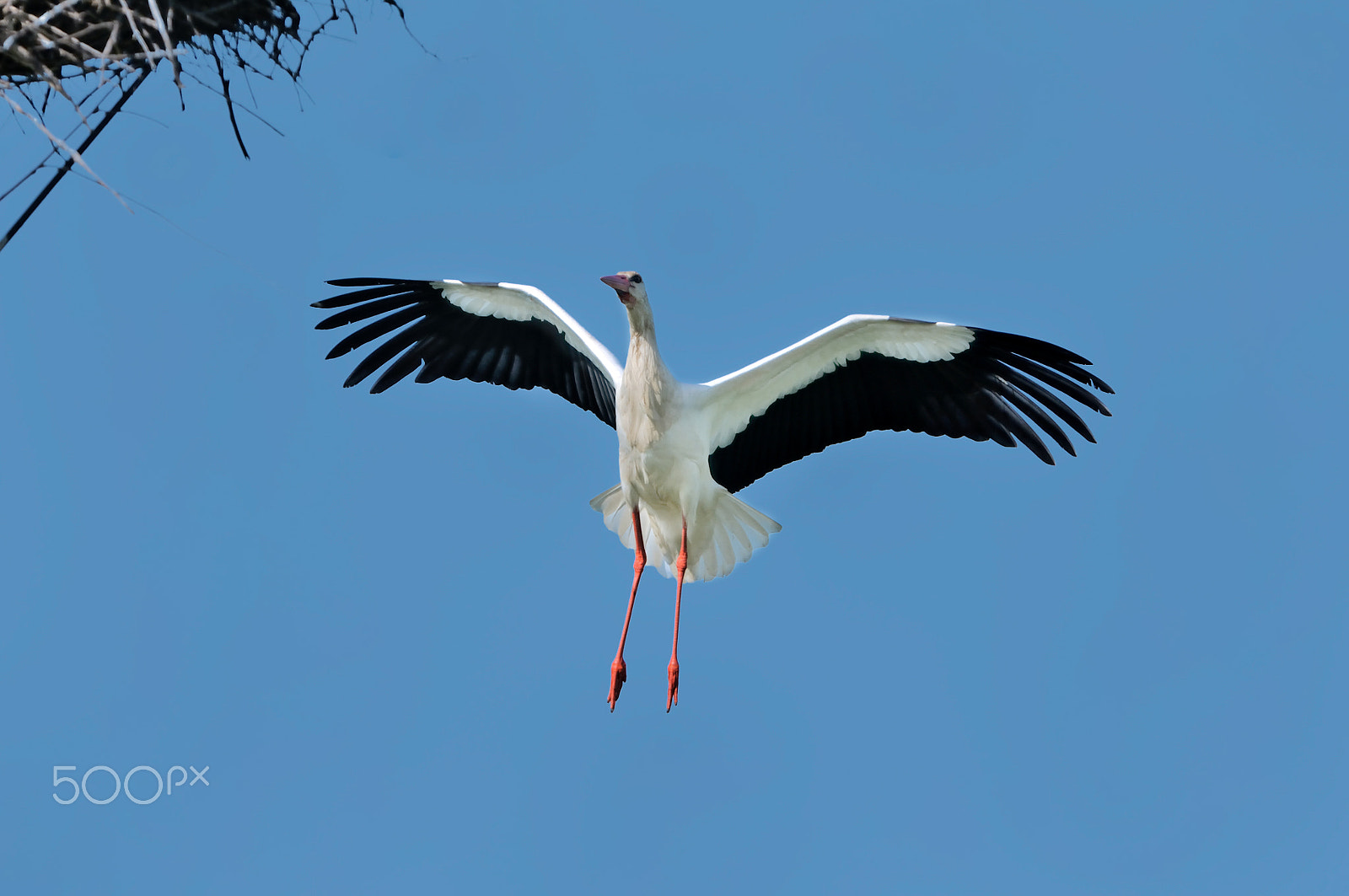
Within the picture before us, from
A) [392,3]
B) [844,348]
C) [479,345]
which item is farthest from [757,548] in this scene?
[392,3]

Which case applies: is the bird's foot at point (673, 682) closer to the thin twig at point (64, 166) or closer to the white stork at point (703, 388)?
the white stork at point (703, 388)

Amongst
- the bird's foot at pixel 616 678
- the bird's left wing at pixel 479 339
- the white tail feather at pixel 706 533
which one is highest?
the bird's left wing at pixel 479 339

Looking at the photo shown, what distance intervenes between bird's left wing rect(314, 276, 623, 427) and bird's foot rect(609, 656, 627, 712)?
1.28m

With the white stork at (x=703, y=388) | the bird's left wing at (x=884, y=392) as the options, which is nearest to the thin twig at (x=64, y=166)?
the white stork at (x=703, y=388)

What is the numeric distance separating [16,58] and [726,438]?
345 cm

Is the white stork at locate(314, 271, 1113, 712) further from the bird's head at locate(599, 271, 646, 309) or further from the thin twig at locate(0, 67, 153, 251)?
the thin twig at locate(0, 67, 153, 251)

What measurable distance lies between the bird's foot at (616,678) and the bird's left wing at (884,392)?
1.08 m

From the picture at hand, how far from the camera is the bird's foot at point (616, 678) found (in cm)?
670

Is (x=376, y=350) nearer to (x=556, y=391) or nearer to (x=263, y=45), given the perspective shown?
(x=556, y=391)

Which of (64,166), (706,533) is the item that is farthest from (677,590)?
(64,166)

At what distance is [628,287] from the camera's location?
678 cm

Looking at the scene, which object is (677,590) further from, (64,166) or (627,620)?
(64,166)

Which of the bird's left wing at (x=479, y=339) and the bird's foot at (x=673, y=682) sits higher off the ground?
the bird's left wing at (x=479, y=339)

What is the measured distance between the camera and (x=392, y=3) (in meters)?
6.23
